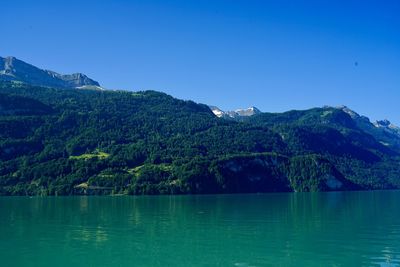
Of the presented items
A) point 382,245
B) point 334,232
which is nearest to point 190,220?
point 334,232

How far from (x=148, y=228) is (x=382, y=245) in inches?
1623

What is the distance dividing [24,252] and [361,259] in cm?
4302

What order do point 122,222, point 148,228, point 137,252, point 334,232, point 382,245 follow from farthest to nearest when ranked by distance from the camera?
point 122,222 → point 148,228 → point 334,232 → point 382,245 → point 137,252

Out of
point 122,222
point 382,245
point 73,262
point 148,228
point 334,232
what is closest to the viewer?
point 73,262


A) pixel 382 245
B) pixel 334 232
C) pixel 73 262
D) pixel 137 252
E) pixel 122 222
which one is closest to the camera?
pixel 73 262

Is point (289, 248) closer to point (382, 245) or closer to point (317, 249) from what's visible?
point (317, 249)

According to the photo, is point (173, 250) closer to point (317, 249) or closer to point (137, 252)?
point (137, 252)

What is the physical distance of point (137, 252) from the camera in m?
60.5

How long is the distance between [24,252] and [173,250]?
64.5 ft

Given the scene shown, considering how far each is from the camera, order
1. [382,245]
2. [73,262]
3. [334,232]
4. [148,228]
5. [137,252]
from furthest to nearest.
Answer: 1. [148,228]
2. [334,232]
3. [382,245]
4. [137,252]
5. [73,262]

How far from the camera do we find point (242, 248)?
63.1 metres

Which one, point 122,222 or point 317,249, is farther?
point 122,222

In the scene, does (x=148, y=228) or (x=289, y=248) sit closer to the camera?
(x=289, y=248)

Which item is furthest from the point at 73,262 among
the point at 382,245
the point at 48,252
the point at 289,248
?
the point at 382,245
